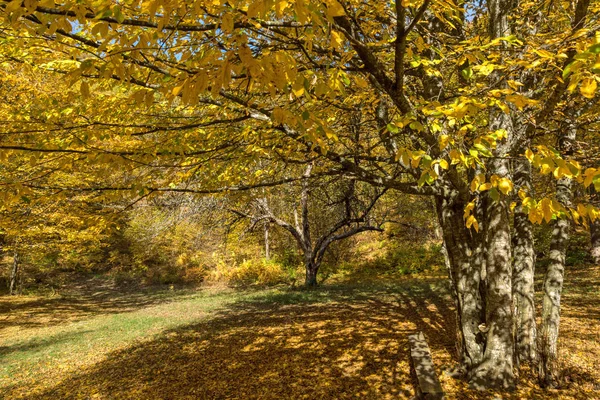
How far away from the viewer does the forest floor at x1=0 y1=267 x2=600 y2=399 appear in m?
4.66

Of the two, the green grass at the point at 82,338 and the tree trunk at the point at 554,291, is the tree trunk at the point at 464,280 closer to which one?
the tree trunk at the point at 554,291

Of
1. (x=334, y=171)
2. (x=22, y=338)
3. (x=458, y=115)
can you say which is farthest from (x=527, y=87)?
(x=22, y=338)

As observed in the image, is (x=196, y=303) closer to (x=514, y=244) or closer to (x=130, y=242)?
(x=514, y=244)

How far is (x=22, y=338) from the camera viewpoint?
10141mm

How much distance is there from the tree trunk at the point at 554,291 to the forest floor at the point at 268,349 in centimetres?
26

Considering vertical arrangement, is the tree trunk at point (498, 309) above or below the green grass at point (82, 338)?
above

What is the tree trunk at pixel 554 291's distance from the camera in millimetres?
4133

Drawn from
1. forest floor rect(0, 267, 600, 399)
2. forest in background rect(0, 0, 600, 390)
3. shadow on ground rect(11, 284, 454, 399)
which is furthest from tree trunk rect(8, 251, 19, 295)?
shadow on ground rect(11, 284, 454, 399)

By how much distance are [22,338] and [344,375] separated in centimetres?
1047

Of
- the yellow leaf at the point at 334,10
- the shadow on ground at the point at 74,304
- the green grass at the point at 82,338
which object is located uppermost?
the yellow leaf at the point at 334,10

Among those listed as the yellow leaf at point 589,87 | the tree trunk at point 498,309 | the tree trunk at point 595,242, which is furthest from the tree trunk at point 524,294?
the tree trunk at point 595,242

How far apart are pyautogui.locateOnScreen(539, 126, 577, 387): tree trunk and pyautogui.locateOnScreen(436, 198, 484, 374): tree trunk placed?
0.73 m

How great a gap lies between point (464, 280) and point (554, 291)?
3.89 ft

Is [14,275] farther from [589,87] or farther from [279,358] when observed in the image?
[589,87]
